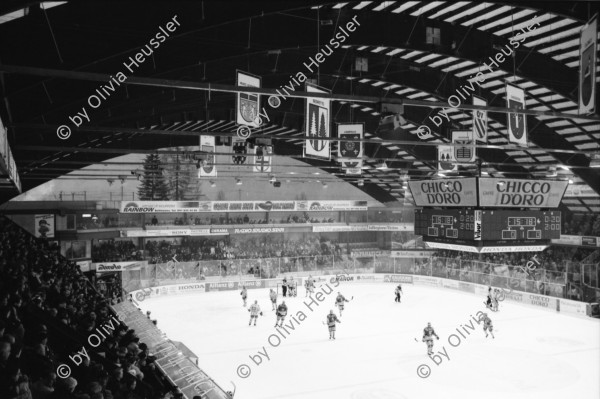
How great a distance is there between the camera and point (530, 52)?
53.9 ft

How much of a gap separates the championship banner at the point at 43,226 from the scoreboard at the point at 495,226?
2654 cm

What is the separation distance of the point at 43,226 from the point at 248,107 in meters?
25.1

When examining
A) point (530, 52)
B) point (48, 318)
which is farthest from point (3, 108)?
point (530, 52)

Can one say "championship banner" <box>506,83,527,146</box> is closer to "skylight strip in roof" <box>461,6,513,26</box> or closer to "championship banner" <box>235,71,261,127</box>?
"skylight strip in roof" <box>461,6,513,26</box>

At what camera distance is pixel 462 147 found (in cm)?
1706

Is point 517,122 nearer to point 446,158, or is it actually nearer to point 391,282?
point 446,158

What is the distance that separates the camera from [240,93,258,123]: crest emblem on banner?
10.8 meters

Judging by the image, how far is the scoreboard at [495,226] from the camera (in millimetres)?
11852

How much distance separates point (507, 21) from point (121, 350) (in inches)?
583

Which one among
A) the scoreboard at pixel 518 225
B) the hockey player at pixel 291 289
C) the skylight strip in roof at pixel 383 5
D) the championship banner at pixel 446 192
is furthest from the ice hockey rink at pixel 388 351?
the skylight strip in roof at pixel 383 5

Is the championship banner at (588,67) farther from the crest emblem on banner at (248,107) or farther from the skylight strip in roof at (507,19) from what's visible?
the skylight strip in roof at (507,19)

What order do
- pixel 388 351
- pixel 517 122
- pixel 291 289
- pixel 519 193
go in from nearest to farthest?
pixel 519 193, pixel 517 122, pixel 388 351, pixel 291 289

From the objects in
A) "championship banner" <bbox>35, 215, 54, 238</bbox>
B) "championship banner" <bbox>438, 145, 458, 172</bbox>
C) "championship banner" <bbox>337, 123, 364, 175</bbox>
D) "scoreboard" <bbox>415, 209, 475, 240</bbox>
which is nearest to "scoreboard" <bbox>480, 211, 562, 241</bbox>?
"scoreboard" <bbox>415, 209, 475, 240</bbox>

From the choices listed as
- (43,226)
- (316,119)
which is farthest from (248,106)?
(43,226)
